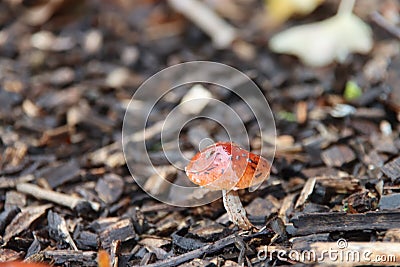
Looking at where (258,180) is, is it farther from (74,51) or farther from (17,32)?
(17,32)

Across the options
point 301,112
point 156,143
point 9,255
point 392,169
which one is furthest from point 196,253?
point 301,112

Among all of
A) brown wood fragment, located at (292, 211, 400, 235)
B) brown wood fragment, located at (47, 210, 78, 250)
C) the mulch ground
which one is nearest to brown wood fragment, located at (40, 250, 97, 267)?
the mulch ground

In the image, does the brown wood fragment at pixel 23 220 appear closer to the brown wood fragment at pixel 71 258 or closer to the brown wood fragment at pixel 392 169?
the brown wood fragment at pixel 71 258

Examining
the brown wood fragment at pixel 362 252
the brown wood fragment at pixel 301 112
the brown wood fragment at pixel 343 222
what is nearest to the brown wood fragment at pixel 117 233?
the brown wood fragment at pixel 343 222

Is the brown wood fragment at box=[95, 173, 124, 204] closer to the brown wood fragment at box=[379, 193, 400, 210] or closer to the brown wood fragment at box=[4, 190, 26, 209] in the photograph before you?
the brown wood fragment at box=[4, 190, 26, 209]

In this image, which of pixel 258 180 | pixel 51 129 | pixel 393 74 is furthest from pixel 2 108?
pixel 393 74
